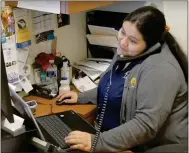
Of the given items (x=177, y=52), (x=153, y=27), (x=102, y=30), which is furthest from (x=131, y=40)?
(x=102, y=30)

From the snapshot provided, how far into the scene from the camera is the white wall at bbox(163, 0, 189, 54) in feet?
5.34

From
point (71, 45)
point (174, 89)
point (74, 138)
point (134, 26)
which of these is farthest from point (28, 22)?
point (174, 89)

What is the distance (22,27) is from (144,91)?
83cm

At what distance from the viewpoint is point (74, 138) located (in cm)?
138

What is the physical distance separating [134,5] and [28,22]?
741mm

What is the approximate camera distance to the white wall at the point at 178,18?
163 centimetres

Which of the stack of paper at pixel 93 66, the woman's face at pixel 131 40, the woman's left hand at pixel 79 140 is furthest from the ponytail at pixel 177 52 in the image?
the stack of paper at pixel 93 66

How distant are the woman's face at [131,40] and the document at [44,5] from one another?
34 centimetres

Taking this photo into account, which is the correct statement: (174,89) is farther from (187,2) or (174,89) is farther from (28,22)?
(28,22)

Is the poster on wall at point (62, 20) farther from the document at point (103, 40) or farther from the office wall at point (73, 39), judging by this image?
the document at point (103, 40)

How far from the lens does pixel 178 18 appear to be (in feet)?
5.47

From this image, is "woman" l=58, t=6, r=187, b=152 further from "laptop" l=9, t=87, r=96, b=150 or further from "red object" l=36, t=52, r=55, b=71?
Result: "red object" l=36, t=52, r=55, b=71

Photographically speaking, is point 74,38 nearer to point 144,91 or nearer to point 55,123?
point 55,123

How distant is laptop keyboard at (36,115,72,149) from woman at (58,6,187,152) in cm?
4
